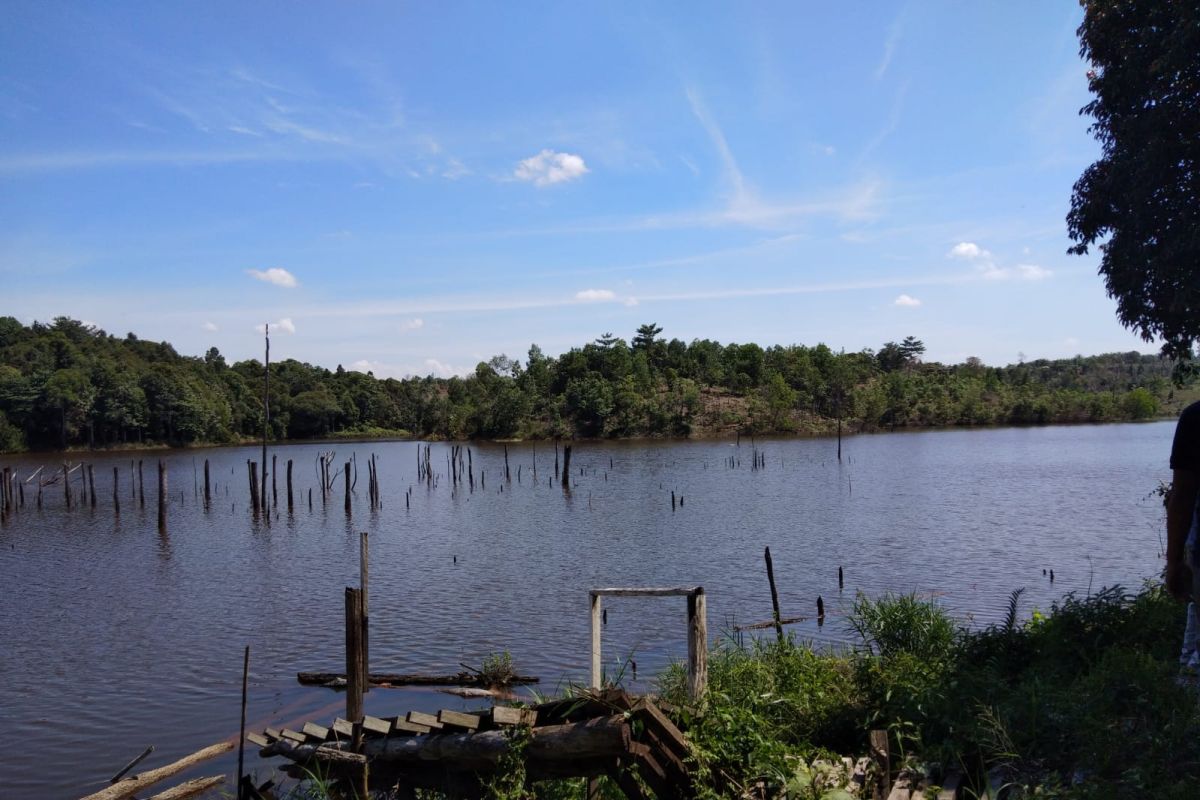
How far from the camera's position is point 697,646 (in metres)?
7.70

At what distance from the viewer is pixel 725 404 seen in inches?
3930

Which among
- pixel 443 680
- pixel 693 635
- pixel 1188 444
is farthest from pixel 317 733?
pixel 1188 444

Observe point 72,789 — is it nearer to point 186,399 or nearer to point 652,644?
point 652,644

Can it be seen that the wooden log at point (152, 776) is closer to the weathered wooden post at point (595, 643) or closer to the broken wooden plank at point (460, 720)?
the broken wooden plank at point (460, 720)

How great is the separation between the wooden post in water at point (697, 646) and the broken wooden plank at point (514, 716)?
2049 millimetres

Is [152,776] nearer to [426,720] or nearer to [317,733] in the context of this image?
[317,733]

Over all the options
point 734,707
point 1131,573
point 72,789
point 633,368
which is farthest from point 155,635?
point 633,368

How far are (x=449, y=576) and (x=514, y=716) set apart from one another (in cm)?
1632

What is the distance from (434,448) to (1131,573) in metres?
84.0

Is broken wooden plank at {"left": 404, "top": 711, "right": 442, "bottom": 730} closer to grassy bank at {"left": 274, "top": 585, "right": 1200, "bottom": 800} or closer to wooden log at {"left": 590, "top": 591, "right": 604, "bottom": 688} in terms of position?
grassy bank at {"left": 274, "top": 585, "right": 1200, "bottom": 800}

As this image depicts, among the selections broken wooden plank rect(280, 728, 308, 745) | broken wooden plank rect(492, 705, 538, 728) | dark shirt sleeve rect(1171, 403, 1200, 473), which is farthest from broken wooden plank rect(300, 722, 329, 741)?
dark shirt sleeve rect(1171, 403, 1200, 473)

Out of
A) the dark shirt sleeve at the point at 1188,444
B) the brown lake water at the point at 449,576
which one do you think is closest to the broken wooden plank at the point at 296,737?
the brown lake water at the point at 449,576

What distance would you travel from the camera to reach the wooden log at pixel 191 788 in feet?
29.3

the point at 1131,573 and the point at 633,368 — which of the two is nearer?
the point at 1131,573
